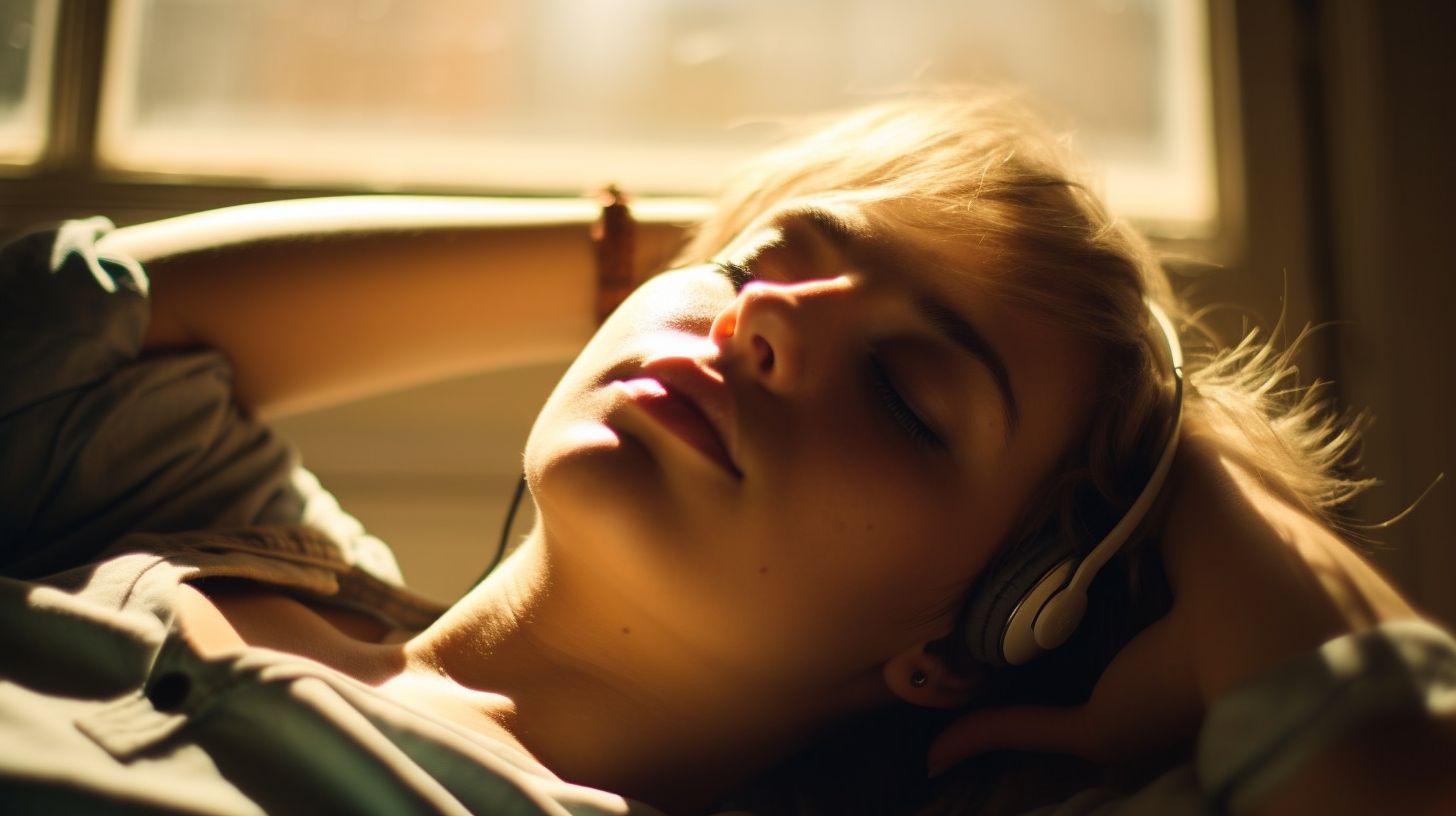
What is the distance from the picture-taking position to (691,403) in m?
0.73

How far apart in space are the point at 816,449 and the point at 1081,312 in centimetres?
24

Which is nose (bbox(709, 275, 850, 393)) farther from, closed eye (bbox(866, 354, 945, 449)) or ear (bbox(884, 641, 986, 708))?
ear (bbox(884, 641, 986, 708))

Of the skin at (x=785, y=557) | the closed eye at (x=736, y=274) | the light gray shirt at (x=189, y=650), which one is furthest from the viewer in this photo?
the closed eye at (x=736, y=274)

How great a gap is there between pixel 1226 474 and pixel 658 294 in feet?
1.47

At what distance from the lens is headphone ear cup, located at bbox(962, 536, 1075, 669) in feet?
2.34

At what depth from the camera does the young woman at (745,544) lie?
0.61 metres

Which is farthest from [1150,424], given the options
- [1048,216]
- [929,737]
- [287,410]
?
[287,410]

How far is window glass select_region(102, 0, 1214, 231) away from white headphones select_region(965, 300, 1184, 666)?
2.54 feet

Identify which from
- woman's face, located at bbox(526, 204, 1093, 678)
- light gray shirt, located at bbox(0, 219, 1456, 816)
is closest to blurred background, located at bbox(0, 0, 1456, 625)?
light gray shirt, located at bbox(0, 219, 1456, 816)

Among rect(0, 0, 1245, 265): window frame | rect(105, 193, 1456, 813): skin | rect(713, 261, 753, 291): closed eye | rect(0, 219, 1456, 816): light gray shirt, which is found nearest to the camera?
rect(0, 219, 1456, 816): light gray shirt

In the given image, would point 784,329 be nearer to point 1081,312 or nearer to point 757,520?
point 757,520

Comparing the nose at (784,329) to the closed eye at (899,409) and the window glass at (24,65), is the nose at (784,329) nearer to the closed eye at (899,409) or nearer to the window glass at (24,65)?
the closed eye at (899,409)

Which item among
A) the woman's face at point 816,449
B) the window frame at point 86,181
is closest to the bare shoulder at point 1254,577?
the woman's face at point 816,449

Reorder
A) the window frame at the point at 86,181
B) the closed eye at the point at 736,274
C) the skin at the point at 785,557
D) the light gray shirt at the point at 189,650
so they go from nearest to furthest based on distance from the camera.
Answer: the light gray shirt at the point at 189,650
the skin at the point at 785,557
the closed eye at the point at 736,274
the window frame at the point at 86,181
